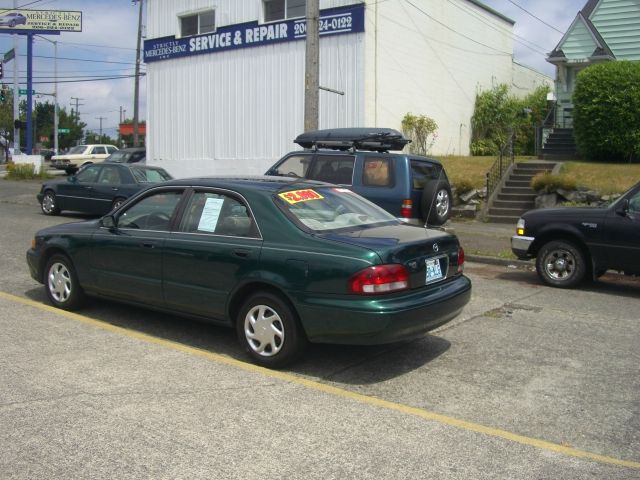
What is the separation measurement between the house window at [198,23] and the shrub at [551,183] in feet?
40.3

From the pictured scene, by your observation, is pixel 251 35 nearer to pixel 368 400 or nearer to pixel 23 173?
pixel 23 173

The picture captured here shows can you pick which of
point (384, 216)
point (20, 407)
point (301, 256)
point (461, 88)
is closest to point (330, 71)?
point (461, 88)

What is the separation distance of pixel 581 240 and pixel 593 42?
56.3 ft

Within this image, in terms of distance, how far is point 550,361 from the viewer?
599 cm

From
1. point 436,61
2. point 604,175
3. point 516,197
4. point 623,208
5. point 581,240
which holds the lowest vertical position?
point 581,240

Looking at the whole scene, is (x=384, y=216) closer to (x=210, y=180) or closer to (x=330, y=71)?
(x=210, y=180)

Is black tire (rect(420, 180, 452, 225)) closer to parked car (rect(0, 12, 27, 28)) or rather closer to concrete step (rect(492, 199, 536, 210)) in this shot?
→ concrete step (rect(492, 199, 536, 210))

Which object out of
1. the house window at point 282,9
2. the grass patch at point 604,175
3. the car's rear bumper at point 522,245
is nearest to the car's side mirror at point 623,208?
the car's rear bumper at point 522,245

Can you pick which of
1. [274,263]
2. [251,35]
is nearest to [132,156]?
[251,35]

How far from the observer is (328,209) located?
6137mm

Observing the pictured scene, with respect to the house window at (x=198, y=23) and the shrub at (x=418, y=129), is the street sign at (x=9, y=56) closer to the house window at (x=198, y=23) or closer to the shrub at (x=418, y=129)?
the house window at (x=198, y=23)

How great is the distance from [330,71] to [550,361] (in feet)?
49.5

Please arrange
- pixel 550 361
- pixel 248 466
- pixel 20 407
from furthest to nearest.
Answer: pixel 550 361 < pixel 20 407 < pixel 248 466

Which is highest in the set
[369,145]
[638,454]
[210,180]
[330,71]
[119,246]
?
[330,71]
